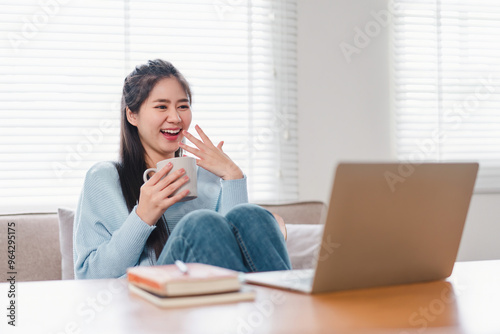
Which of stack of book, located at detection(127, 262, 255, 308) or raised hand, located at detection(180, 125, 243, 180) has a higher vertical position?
raised hand, located at detection(180, 125, 243, 180)

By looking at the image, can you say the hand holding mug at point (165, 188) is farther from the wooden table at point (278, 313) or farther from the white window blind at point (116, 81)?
the white window blind at point (116, 81)

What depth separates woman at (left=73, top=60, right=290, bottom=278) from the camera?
1.05 metres

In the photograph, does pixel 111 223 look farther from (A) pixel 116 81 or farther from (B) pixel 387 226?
(A) pixel 116 81

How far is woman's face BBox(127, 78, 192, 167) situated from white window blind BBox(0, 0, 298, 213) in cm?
84

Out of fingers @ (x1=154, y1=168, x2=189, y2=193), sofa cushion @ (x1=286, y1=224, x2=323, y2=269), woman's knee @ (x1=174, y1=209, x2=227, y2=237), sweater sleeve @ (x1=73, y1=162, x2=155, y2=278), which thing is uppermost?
fingers @ (x1=154, y1=168, x2=189, y2=193)

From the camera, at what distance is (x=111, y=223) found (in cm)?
153

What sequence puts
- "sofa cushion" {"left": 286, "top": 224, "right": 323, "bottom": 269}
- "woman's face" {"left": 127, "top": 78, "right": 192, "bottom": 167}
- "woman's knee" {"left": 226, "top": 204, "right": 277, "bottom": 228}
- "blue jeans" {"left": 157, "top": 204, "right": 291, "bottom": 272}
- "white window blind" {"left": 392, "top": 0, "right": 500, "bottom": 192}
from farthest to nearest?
"white window blind" {"left": 392, "top": 0, "right": 500, "bottom": 192} → "sofa cushion" {"left": 286, "top": 224, "right": 323, "bottom": 269} → "woman's face" {"left": 127, "top": 78, "right": 192, "bottom": 167} → "woman's knee" {"left": 226, "top": 204, "right": 277, "bottom": 228} → "blue jeans" {"left": 157, "top": 204, "right": 291, "bottom": 272}

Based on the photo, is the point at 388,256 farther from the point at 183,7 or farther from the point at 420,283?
the point at 183,7

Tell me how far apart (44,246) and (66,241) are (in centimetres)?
11

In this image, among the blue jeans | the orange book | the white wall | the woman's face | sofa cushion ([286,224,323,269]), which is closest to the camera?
the orange book

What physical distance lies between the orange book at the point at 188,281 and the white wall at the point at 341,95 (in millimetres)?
2027

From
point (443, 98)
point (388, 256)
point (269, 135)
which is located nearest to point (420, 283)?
point (388, 256)

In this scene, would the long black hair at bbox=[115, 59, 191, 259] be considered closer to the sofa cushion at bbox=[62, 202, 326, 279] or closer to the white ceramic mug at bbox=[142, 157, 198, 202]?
the white ceramic mug at bbox=[142, 157, 198, 202]

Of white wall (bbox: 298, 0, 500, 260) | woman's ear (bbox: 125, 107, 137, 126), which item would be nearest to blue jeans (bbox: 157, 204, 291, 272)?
woman's ear (bbox: 125, 107, 137, 126)
